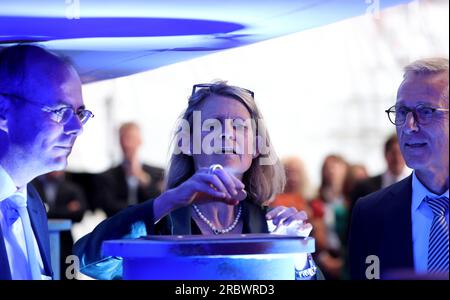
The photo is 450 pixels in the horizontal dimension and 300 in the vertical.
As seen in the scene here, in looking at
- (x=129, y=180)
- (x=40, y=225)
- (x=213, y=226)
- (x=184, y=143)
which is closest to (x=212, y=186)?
(x=213, y=226)

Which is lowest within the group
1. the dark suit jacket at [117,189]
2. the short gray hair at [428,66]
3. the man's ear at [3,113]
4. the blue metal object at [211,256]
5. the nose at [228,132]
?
the blue metal object at [211,256]

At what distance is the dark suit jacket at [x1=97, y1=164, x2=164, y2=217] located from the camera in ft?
8.30

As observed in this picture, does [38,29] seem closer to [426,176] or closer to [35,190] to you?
[35,190]

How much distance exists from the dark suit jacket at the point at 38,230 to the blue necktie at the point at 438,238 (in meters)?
0.97

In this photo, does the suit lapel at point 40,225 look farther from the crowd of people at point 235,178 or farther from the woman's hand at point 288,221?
the woman's hand at point 288,221

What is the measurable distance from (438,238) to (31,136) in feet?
3.48

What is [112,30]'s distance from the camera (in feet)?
8.37

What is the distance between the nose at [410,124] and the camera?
8.09 feet

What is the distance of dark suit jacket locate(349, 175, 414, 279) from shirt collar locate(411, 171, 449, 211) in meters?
0.01

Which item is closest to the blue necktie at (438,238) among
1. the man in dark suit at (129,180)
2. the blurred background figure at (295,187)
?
the blurred background figure at (295,187)

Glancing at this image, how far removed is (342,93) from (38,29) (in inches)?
31.8

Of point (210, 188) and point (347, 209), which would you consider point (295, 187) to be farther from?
point (210, 188)

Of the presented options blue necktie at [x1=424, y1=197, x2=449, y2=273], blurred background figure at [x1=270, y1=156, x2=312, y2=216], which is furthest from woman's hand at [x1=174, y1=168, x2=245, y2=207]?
blue necktie at [x1=424, y1=197, x2=449, y2=273]

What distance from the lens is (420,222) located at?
249cm
